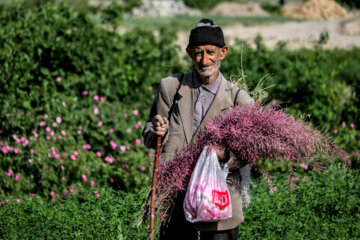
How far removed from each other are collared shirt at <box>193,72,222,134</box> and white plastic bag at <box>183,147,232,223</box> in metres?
0.31

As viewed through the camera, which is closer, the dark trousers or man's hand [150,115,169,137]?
man's hand [150,115,169,137]

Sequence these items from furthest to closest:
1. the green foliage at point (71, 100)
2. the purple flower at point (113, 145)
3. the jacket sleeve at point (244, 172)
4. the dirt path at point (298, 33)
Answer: the dirt path at point (298, 33) → the purple flower at point (113, 145) → the green foliage at point (71, 100) → the jacket sleeve at point (244, 172)

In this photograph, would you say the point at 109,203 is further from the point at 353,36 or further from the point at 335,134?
the point at 353,36

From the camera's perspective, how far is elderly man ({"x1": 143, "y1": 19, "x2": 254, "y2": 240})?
10.3 ft

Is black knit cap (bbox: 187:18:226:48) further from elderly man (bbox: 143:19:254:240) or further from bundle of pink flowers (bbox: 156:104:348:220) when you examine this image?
bundle of pink flowers (bbox: 156:104:348:220)

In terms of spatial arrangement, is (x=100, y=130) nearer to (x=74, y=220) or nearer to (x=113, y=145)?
(x=113, y=145)

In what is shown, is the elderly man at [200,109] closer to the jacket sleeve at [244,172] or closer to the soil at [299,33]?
the jacket sleeve at [244,172]

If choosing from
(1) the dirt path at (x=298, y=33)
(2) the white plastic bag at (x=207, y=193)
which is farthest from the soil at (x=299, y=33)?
(2) the white plastic bag at (x=207, y=193)

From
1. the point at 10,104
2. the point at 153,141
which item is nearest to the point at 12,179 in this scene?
the point at 10,104

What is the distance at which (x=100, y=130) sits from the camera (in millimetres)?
6645

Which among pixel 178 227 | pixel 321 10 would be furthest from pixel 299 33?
pixel 178 227

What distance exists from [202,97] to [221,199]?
2.15 ft

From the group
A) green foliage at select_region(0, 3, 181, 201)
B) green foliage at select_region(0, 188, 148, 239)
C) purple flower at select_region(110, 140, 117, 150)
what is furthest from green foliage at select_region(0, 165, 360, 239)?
purple flower at select_region(110, 140, 117, 150)

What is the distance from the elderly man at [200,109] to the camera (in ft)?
10.3
